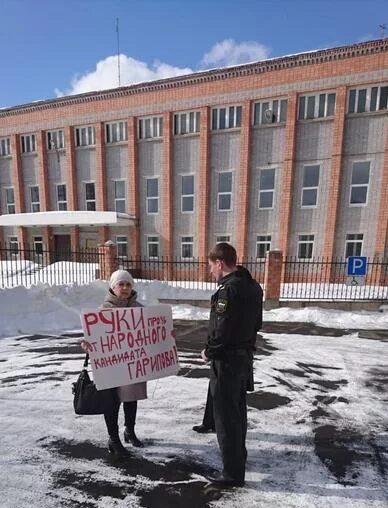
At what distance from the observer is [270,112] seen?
47.4 ft

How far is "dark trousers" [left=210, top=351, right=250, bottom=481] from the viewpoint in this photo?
2148mm

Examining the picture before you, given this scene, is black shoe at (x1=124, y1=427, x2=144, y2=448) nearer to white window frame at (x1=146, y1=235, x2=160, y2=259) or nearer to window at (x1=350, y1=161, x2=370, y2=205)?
white window frame at (x1=146, y1=235, x2=160, y2=259)

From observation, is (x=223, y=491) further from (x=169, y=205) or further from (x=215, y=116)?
(x=215, y=116)

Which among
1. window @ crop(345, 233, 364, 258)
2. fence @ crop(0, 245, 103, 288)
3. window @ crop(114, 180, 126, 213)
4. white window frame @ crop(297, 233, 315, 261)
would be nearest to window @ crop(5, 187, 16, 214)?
fence @ crop(0, 245, 103, 288)

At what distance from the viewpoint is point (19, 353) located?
5.34 m

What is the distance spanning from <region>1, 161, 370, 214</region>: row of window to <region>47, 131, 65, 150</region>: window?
8.65 ft

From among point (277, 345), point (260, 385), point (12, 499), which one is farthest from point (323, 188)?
point (12, 499)

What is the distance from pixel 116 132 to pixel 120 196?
397 centimetres

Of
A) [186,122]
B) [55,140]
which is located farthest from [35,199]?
[186,122]

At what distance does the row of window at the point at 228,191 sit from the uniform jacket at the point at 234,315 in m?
13.9

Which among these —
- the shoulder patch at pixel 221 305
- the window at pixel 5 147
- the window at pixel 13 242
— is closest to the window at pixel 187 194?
the window at pixel 13 242

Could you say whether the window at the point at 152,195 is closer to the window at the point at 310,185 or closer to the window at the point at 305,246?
the window at the point at 310,185

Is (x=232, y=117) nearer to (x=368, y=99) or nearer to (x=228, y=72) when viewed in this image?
(x=228, y=72)

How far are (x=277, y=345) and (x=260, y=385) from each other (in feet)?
6.91
